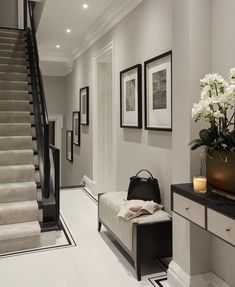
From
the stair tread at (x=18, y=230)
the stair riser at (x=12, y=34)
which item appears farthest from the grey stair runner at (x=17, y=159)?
the stair riser at (x=12, y=34)

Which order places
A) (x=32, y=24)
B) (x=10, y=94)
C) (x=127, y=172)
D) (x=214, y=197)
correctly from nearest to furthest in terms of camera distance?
1. (x=214, y=197)
2. (x=127, y=172)
3. (x=10, y=94)
4. (x=32, y=24)

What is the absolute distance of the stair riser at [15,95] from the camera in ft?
16.0

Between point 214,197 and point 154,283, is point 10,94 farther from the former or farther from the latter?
point 214,197

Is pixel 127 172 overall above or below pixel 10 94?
below

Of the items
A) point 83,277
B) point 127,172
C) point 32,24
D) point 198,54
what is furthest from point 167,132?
point 32,24

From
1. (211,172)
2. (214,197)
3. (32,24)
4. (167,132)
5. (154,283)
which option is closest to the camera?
(214,197)

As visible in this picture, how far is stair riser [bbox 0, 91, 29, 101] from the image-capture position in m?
4.87

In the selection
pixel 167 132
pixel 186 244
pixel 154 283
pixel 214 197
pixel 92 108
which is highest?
pixel 92 108

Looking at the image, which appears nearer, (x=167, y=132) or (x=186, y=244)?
(x=186, y=244)

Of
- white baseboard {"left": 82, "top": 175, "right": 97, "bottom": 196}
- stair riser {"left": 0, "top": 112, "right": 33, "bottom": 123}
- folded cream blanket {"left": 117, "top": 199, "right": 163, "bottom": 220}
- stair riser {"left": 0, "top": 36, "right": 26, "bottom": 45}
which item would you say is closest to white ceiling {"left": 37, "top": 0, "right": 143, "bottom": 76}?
stair riser {"left": 0, "top": 36, "right": 26, "bottom": 45}

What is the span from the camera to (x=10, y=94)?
4895mm

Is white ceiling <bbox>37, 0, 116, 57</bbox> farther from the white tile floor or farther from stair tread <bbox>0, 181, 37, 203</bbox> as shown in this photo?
the white tile floor

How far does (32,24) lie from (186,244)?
15.2 ft

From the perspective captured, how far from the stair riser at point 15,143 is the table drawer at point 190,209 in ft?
8.75
